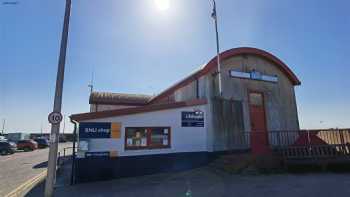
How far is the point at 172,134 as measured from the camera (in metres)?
10.3

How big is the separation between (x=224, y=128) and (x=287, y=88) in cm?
642

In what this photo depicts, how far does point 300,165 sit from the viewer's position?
33.6ft

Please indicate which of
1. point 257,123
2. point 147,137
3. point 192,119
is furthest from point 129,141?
point 257,123

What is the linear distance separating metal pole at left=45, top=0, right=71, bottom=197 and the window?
3.43 meters

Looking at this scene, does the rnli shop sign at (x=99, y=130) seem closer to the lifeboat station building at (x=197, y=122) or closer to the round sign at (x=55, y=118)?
the lifeboat station building at (x=197, y=122)

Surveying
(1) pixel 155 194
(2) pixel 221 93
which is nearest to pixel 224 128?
(2) pixel 221 93

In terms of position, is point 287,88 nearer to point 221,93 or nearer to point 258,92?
point 258,92

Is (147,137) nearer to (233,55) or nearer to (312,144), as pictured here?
(233,55)

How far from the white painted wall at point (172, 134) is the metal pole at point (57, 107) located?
2.58 metres

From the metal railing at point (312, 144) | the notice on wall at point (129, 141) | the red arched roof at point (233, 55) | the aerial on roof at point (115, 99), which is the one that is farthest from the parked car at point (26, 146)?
the metal railing at point (312, 144)

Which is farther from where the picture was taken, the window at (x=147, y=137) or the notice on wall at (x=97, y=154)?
the window at (x=147, y=137)

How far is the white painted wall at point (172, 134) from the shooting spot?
357 inches

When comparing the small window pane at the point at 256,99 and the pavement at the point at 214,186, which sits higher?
the small window pane at the point at 256,99

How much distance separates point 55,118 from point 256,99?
10872 millimetres
